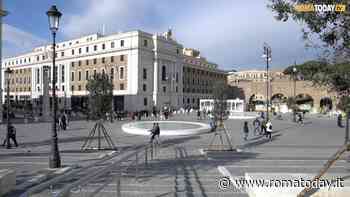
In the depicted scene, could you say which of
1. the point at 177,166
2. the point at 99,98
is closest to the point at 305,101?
the point at 99,98

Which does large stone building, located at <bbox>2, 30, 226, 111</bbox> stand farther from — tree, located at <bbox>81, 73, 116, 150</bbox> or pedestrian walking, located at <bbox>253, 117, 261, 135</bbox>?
tree, located at <bbox>81, 73, 116, 150</bbox>

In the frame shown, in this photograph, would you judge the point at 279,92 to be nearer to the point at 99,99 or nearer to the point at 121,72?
the point at 121,72

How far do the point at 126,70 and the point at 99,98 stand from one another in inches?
2193

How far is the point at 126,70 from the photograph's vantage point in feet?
243

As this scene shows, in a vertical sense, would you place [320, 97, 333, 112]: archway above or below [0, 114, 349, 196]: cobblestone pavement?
above

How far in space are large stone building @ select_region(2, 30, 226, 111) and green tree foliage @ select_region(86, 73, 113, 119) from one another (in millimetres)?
43749

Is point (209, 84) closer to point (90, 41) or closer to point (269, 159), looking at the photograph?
point (90, 41)

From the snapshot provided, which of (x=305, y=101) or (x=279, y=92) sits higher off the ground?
(x=279, y=92)

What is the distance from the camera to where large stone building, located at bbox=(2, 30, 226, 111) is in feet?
240

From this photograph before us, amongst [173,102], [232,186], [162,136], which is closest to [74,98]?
[173,102]

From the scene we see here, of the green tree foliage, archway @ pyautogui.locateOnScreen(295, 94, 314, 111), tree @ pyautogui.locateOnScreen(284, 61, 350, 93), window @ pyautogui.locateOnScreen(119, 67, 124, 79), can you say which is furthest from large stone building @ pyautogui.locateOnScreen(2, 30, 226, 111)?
tree @ pyautogui.locateOnScreen(284, 61, 350, 93)

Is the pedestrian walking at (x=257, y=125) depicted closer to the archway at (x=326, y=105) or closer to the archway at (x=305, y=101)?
the archway at (x=326, y=105)

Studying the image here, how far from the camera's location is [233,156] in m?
15.3

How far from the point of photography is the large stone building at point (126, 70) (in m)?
73.1
